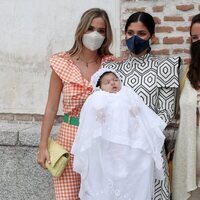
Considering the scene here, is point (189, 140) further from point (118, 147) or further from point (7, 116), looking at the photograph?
point (7, 116)

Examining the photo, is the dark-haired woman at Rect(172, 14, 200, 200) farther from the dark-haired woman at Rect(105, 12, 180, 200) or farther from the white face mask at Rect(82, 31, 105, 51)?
the white face mask at Rect(82, 31, 105, 51)

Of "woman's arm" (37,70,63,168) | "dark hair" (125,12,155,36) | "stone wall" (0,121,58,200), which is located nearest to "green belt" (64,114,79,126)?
"woman's arm" (37,70,63,168)

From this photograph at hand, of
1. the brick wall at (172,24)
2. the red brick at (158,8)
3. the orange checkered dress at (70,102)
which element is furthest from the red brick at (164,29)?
the orange checkered dress at (70,102)

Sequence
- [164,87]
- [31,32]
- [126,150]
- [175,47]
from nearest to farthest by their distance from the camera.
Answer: [126,150]
[164,87]
[175,47]
[31,32]

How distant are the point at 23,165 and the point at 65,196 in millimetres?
1310

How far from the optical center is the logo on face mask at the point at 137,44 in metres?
3.70

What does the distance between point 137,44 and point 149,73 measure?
212mm

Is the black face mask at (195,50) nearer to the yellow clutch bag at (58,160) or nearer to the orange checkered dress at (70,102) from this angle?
the orange checkered dress at (70,102)

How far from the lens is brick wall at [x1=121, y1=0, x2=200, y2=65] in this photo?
470 cm

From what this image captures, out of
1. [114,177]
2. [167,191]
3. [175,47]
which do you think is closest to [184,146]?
[167,191]

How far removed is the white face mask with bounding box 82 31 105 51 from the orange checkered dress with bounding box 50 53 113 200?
6.5 inches

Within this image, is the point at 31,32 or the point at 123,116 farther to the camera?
the point at 31,32

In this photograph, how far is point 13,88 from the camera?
513 cm

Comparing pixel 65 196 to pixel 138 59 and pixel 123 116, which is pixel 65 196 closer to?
pixel 123 116
